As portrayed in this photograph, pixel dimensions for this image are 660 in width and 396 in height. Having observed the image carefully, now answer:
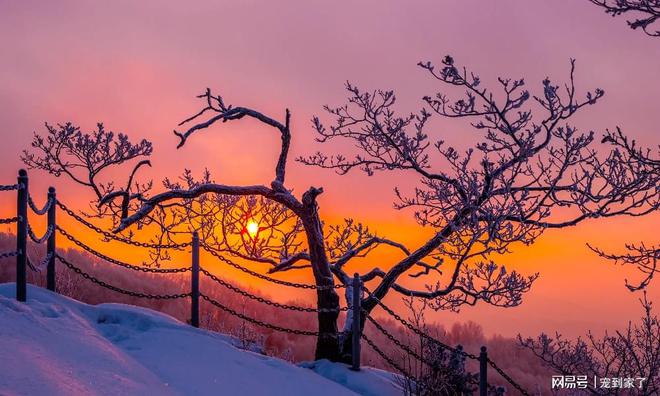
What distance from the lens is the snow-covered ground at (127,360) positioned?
7.41m

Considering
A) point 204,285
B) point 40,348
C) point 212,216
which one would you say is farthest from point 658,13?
point 204,285

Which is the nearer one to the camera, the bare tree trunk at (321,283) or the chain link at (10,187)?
the chain link at (10,187)

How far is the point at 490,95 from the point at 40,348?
7378mm

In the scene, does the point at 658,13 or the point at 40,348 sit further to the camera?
the point at 658,13

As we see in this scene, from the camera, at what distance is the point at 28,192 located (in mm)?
10727

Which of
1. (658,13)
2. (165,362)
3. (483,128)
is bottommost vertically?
(165,362)

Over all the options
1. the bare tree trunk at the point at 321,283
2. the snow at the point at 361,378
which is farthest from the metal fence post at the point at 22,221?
the snow at the point at 361,378

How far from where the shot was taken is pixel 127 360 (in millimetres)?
8977

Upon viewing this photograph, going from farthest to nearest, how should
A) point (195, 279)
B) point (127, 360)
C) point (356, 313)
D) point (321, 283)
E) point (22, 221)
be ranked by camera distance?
1. point (321, 283)
2. point (356, 313)
3. point (195, 279)
4. point (22, 221)
5. point (127, 360)

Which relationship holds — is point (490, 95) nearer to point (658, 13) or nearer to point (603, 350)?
point (658, 13)

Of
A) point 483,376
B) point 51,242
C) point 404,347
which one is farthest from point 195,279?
point 483,376

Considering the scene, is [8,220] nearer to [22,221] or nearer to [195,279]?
[22,221]

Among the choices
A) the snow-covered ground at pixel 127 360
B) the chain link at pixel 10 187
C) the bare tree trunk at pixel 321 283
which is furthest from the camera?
the bare tree trunk at pixel 321 283

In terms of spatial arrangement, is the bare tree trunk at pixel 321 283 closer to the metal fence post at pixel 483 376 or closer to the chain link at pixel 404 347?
the chain link at pixel 404 347
